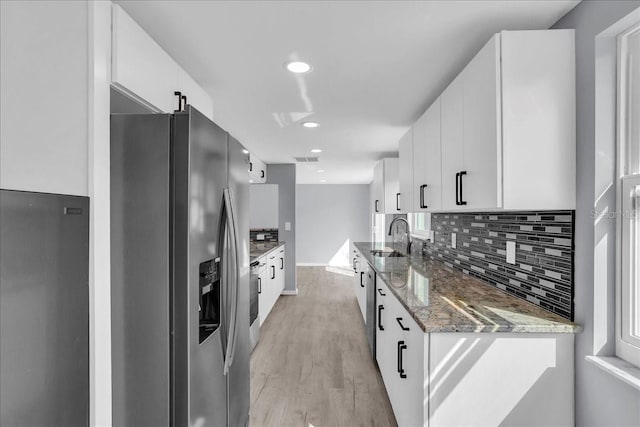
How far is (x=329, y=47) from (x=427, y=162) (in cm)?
115

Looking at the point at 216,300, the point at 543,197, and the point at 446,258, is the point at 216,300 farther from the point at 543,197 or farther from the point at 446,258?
the point at 446,258

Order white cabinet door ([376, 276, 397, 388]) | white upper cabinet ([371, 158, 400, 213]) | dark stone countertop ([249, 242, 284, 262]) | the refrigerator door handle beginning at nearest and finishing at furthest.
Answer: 1. the refrigerator door handle
2. white cabinet door ([376, 276, 397, 388])
3. dark stone countertop ([249, 242, 284, 262])
4. white upper cabinet ([371, 158, 400, 213])

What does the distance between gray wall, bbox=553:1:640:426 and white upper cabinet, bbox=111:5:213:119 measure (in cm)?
190

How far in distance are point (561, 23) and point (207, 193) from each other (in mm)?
1769

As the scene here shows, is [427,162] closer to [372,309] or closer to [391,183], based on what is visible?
[372,309]

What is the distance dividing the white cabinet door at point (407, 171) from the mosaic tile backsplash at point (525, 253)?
0.46 meters

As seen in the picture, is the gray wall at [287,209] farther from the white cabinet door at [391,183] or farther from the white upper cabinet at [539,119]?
the white upper cabinet at [539,119]

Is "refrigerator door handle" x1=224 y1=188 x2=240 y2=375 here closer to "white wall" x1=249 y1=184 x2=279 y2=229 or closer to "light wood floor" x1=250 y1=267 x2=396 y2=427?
"light wood floor" x1=250 y1=267 x2=396 y2=427

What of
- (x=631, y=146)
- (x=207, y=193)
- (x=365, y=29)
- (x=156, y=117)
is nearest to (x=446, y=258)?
(x=631, y=146)

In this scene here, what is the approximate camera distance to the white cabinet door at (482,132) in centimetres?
153

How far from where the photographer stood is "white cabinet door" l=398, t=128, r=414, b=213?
3082 millimetres

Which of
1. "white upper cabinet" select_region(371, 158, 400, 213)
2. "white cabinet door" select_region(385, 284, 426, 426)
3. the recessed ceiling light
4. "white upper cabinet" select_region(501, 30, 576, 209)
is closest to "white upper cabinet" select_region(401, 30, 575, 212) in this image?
"white upper cabinet" select_region(501, 30, 576, 209)

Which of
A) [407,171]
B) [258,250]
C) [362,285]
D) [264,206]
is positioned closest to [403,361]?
[407,171]

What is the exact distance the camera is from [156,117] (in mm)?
1398
